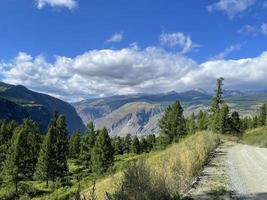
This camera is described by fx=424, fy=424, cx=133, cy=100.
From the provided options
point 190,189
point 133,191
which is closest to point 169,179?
point 190,189

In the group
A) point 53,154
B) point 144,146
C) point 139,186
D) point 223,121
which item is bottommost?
point 144,146

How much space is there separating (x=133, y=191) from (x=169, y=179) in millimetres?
2704

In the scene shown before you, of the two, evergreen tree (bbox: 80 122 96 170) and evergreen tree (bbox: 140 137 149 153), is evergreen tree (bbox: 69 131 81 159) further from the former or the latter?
evergreen tree (bbox: 140 137 149 153)

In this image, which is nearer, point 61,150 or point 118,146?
point 61,150

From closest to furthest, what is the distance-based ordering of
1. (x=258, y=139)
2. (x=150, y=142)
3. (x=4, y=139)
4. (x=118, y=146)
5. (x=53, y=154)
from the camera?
(x=258, y=139)
(x=53, y=154)
(x=4, y=139)
(x=118, y=146)
(x=150, y=142)

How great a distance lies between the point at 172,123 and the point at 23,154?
3743 cm

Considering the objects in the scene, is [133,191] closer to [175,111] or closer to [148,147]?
[175,111]

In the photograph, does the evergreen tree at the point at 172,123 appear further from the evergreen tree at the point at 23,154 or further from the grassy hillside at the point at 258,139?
the evergreen tree at the point at 23,154

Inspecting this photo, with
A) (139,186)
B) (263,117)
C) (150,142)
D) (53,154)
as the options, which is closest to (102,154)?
(53,154)

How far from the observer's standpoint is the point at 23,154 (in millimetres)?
81062

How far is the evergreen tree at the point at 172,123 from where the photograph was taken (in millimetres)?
102062

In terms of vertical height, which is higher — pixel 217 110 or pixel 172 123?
pixel 217 110

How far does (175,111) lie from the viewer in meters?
103

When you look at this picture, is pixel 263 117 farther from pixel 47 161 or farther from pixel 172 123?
pixel 47 161
